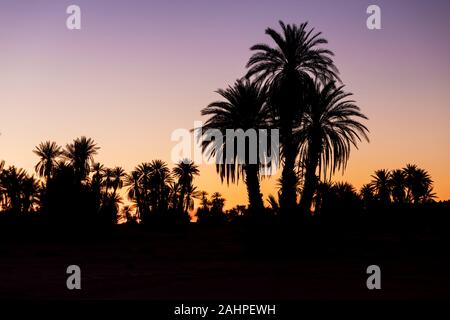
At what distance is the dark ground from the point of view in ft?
39.0

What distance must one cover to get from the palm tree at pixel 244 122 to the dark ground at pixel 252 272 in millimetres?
3251

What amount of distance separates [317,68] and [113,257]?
13.0 metres

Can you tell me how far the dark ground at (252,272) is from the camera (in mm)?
11898

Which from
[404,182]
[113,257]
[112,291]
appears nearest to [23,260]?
[113,257]

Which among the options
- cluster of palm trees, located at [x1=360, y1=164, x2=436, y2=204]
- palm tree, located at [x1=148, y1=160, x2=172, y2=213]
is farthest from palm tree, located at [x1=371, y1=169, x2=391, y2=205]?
palm tree, located at [x1=148, y1=160, x2=172, y2=213]

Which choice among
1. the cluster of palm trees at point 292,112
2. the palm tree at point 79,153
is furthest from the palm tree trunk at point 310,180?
the palm tree at point 79,153

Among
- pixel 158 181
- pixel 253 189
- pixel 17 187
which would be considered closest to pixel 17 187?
pixel 17 187

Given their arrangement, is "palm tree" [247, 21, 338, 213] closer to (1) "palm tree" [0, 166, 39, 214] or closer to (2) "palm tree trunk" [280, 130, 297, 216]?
(2) "palm tree trunk" [280, 130, 297, 216]

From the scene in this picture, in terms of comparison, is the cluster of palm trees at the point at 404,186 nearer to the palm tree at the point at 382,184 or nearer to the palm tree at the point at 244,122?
the palm tree at the point at 382,184

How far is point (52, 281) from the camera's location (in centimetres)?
1436

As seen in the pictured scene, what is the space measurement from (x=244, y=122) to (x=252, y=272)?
11268mm

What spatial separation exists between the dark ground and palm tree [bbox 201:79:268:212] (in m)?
3.25

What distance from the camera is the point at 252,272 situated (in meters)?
16.3
